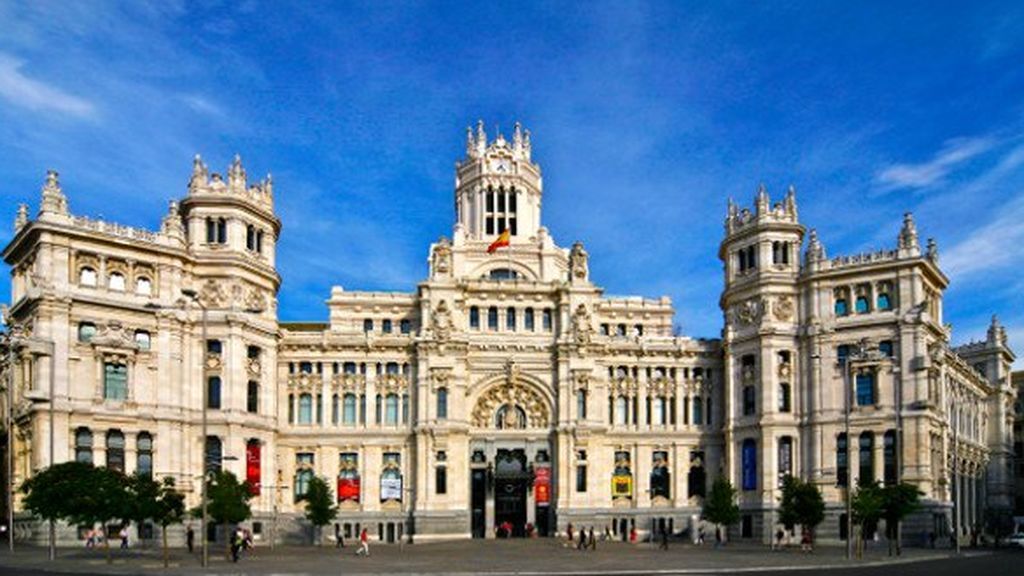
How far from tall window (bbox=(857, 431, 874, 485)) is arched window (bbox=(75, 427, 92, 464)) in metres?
65.6

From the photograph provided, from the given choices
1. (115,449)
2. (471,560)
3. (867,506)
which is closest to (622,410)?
(867,506)

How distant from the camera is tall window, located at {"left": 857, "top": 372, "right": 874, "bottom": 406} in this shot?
339 ft

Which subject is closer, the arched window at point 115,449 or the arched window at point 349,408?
the arched window at point 115,449

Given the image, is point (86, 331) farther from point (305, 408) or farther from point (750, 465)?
point (750, 465)

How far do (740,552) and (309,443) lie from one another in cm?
4328

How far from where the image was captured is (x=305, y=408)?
109438 mm

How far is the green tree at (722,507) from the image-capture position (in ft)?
324

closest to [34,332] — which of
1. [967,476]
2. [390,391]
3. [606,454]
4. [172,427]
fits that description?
[172,427]

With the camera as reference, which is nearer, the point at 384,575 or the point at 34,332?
the point at 384,575

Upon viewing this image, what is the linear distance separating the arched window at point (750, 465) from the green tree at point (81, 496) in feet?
196

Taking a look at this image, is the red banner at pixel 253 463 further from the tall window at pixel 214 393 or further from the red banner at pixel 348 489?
the red banner at pixel 348 489

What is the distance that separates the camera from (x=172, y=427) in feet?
309

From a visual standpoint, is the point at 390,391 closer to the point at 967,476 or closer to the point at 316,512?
the point at 316,512

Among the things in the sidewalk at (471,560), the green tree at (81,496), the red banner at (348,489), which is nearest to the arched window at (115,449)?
the sidewalk at (471,560)
